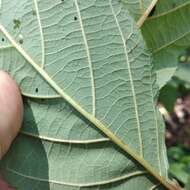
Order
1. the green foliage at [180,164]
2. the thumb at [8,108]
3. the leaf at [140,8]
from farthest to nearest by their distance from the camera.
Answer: the green foliage at [180,164]
the leaf at [140,8]
the thumb at [8,108]

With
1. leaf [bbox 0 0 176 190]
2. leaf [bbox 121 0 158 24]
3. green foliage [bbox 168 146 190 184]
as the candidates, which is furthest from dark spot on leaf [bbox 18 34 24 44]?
green foliage [bbox 168 146 190 184]

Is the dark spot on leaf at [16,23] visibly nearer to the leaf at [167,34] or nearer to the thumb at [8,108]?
the thumb at [8,108]

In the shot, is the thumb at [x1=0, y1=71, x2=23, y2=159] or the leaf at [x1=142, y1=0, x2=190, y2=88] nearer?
the thumb at [x1=0, y1=71, x2=23, y2=159]

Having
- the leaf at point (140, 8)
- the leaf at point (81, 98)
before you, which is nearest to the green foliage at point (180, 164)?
the leaf at point (81, 98)

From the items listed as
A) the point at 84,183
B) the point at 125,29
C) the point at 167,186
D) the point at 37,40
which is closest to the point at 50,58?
the point at 37,40

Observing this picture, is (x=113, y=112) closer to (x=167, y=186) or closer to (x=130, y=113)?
(x=130, y=113)

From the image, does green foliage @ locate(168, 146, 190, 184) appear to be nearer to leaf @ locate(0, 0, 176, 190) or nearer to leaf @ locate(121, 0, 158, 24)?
leaf @ locate(0, 0, 176, 190)
